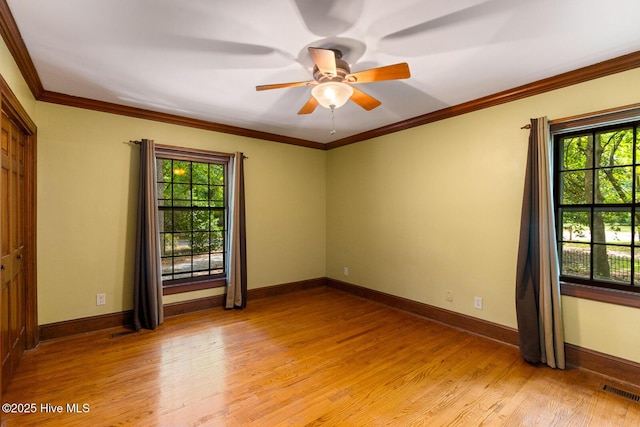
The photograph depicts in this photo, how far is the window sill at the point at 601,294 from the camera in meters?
2.35

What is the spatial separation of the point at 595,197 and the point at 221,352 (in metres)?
3.56

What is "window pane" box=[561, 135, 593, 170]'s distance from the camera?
2.62m

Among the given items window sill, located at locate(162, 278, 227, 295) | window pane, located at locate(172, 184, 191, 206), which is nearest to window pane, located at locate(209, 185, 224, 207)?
window pane, located at locate(172, 184, 191, 206)

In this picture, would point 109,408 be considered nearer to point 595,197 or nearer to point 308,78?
point 308,78

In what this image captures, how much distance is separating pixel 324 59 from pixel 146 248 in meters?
2.79

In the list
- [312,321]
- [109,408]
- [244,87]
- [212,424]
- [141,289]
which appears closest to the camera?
[212,424]

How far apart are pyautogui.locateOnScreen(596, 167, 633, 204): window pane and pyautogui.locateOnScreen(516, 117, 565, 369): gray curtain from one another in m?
0.40

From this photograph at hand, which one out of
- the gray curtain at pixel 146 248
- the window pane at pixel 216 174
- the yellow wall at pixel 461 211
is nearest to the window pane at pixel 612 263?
the yellow wall at pixel 461 211

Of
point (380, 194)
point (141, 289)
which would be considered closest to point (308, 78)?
point (380, 194)

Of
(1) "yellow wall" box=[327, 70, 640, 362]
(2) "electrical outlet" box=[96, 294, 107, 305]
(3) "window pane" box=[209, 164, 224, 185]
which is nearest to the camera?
(1) "yellow wall" box=[327, 70, 640, 362]

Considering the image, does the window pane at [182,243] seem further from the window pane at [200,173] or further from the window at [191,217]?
the window pane at [200,173]

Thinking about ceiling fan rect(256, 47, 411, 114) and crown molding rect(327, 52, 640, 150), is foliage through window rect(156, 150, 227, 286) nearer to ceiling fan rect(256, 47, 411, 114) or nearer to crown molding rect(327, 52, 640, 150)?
ceiling fan rect(256, 47, 411, 114)

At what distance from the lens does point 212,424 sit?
191 centimetres

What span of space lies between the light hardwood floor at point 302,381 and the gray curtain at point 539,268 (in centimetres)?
22
